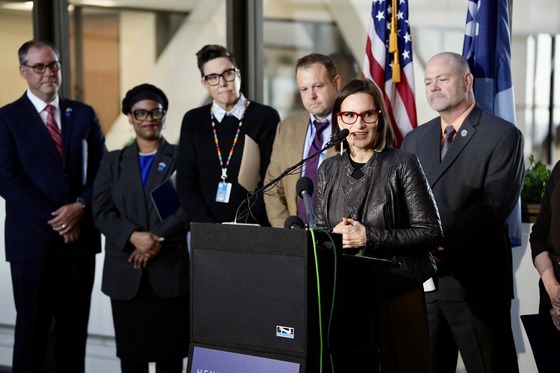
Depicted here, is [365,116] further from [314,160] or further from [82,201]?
[82,201]

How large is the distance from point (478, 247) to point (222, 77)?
1480 mm

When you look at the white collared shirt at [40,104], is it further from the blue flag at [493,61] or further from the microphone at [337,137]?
the microphone at [337,137]

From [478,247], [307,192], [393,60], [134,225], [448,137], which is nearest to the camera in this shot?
[307,192]

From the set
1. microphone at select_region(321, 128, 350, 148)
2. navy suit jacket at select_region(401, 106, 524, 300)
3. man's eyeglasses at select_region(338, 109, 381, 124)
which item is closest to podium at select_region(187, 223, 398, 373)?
microphone at select_region(321, 128, 350, 148)

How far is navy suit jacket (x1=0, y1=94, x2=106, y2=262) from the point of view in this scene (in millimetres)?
4727

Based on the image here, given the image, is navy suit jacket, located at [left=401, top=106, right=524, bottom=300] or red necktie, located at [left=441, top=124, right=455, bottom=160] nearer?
navy suit jacket, located at [left=401, top=106, right=524, bottom=300]

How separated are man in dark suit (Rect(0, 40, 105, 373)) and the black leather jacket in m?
2.27

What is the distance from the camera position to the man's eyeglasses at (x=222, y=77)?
4.23 meters

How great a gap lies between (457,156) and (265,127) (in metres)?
1.06

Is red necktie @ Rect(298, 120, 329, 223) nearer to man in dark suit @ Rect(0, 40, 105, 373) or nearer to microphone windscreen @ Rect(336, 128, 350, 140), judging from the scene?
microphone windscreen @ Rect(336, 128, 350, 140)

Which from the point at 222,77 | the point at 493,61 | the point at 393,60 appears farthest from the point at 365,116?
the point at 393,60

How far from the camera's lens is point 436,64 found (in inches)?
150

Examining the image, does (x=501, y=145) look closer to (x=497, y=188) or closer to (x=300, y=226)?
(x=497, y=188)

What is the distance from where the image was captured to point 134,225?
4.38 meters
